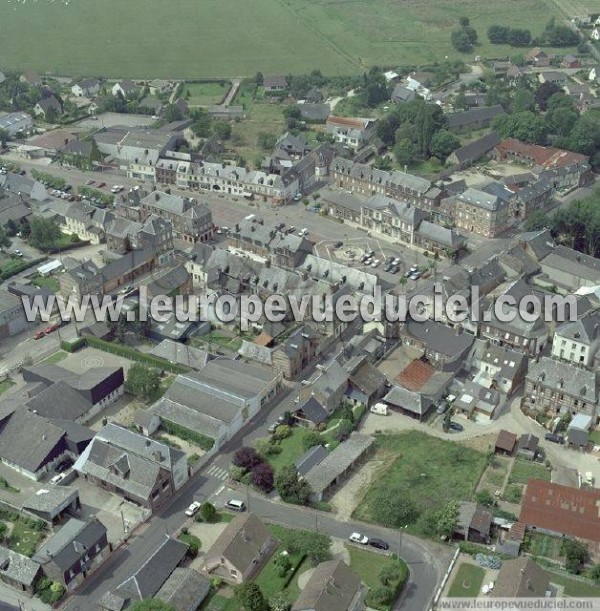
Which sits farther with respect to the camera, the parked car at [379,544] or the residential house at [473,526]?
the residential house at [473,526]

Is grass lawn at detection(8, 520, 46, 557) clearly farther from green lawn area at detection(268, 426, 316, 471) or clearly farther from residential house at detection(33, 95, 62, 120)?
residential house at detection(33, 95, 62, 120)

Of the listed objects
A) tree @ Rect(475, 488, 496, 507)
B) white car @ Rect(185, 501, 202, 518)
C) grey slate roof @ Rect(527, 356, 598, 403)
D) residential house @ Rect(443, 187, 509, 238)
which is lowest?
white car @ Rect(185, 501, 202, 518)

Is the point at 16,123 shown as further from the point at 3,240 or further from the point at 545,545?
the point at 545,545

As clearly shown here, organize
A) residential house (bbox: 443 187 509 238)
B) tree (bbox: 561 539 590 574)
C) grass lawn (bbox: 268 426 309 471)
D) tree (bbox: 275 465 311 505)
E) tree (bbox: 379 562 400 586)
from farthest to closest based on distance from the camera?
residential house (bbox: 443 187 509 238) < grass lawn (bbox: 268 426 309 471) < tree (bbox: 275 465 311 505) < tree (bbox: 561 539 590 574) < tree (bbox: 379 562 400 586)

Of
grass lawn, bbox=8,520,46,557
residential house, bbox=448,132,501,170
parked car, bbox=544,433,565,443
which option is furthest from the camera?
residential house, bbox=448,132,501,170

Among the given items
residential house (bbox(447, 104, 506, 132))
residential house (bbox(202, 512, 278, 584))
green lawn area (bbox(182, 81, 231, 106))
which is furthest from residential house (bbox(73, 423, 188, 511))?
green lawn area (bbox(182, 81, 231, 106))

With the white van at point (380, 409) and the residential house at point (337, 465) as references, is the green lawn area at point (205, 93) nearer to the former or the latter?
the white van at point (380, 409)

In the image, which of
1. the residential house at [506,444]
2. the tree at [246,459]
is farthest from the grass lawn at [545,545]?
the tree at [246,459]

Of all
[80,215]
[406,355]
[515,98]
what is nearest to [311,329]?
[406,355]
